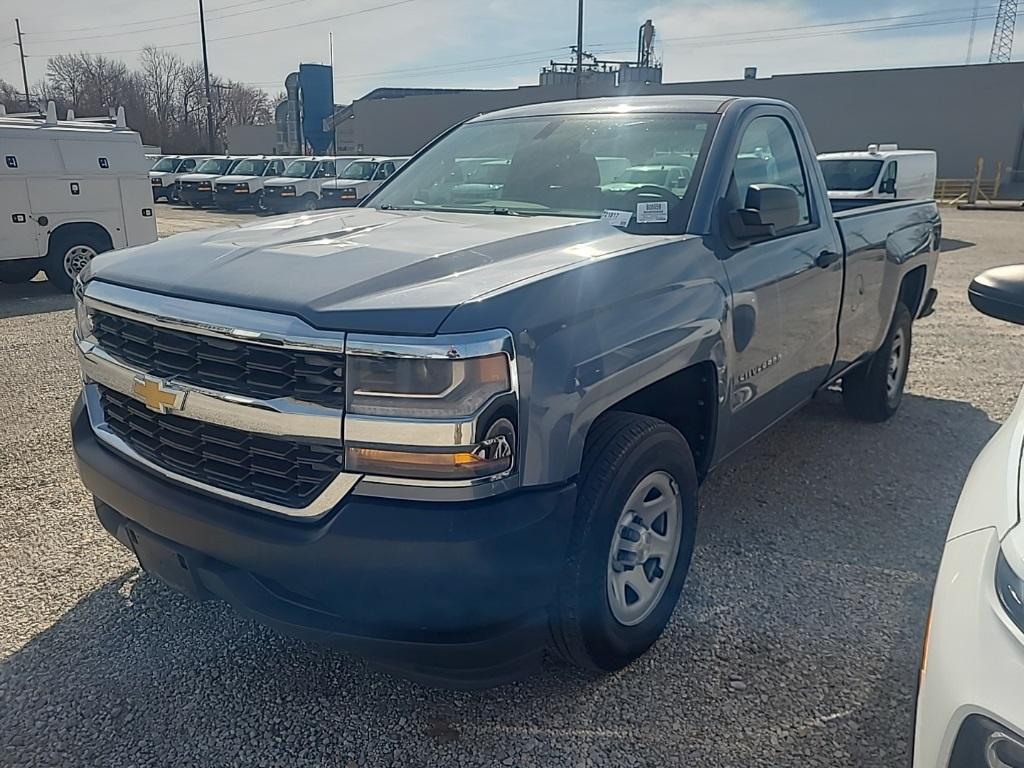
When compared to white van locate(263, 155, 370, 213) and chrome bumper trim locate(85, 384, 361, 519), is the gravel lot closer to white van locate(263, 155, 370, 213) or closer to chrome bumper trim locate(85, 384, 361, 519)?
chrome bumper trim locate(85, 384, 361, 519)

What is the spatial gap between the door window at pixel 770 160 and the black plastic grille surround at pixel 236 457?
2.12m

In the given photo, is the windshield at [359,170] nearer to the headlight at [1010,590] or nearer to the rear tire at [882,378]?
the rear tire at [882,378]

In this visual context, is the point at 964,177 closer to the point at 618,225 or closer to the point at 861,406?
the point at 861,406

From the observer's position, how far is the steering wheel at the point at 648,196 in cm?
308

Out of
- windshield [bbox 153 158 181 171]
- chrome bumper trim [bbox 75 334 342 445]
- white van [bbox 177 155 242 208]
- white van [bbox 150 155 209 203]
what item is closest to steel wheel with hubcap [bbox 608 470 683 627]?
chrome bumper trim [bbox 75 334 342 445]

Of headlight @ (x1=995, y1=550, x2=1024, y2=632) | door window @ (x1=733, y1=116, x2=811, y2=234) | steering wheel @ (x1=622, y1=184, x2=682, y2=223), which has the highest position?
door window @ (x1=733, y1=116, x2=811, y2=234)

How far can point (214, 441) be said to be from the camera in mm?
2256

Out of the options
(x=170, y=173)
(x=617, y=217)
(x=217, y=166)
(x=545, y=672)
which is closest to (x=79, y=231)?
(x=617, y=217)

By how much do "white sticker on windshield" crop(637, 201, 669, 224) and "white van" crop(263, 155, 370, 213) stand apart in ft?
64.8

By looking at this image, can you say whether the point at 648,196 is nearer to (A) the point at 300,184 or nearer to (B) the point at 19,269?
(B) the point at 19,269

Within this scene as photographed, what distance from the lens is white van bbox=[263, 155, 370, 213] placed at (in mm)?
22141

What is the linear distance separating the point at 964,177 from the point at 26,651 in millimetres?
37786

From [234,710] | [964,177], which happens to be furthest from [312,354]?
[964,177]

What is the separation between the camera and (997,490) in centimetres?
183
